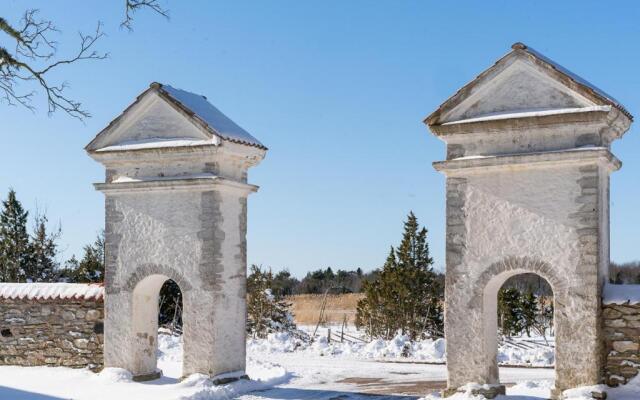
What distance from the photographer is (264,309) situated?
2672 cm

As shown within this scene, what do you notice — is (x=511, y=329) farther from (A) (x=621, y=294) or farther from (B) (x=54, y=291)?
(B) (x=54, y=291)

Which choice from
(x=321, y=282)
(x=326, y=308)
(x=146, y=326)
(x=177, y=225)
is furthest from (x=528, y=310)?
(x=321, y=282)

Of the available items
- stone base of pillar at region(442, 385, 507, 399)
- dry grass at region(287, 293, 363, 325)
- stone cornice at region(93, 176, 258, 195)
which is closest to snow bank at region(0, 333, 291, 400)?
stone cornice at region(93, 176, 258, 195)

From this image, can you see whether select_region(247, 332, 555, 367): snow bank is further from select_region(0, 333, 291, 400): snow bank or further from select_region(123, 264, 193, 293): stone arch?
select_region(123, 264, 193, 293): stone arch

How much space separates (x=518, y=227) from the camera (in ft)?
38.6

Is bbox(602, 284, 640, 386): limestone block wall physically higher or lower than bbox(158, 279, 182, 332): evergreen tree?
higher

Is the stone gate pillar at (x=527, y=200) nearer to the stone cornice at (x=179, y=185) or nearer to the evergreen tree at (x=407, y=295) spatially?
the stone cornice at (x=179, y=185)

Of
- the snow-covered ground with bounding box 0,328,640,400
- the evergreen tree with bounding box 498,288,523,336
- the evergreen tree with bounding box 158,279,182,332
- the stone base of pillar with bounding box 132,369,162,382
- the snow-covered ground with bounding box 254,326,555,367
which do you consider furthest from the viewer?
the evergreen tree with bounding box 158,279,182,332

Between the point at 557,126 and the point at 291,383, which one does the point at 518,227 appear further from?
the point at 291,383


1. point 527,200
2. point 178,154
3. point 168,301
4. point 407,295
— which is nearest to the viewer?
point 527,200

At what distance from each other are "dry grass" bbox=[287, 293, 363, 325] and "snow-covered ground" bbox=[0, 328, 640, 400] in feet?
75.4

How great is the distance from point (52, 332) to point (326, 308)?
30.3 meters

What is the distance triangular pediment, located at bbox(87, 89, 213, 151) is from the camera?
14.1m

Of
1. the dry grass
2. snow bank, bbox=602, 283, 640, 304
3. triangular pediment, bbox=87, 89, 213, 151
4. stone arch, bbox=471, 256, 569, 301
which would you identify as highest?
triangular pediment, bbox=87, 89, 213, 151
